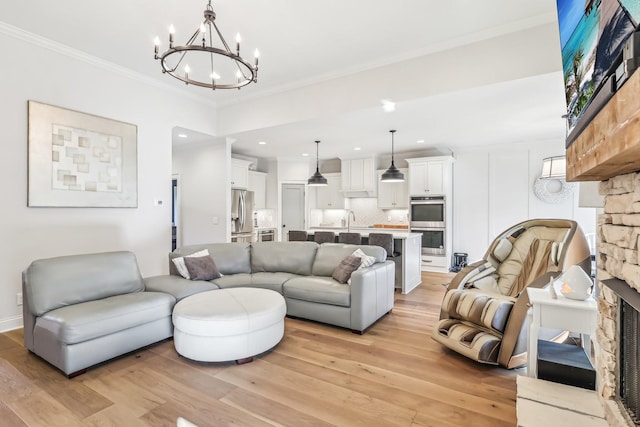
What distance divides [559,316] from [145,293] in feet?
11.2

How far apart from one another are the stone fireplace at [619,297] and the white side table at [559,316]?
0.18m

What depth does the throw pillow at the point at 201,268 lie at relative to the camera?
373 cm

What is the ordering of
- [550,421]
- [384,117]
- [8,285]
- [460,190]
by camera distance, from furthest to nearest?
1. [460,190]
2. [384,117]
3. [8,285]
4. [550,421]

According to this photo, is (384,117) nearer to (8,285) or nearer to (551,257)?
(551,257)

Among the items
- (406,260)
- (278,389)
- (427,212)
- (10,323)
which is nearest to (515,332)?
(278,389)

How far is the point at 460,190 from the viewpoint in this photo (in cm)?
709

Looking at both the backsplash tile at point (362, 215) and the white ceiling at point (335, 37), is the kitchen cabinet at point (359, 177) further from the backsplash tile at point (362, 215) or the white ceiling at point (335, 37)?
the white ceiling at point (335, 37)

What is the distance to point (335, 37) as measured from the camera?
3.48 metres

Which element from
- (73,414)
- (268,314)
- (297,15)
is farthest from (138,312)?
(297,15)

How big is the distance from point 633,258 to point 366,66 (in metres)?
3.57

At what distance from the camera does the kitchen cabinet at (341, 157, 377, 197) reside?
765cm

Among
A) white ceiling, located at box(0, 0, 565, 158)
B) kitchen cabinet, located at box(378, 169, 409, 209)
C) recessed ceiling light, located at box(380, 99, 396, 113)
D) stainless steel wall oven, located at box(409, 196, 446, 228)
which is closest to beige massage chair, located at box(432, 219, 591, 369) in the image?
white ceiling, located at box(0, 0, 565, 158)

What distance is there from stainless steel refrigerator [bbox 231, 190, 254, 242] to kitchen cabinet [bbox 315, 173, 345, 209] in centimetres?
213

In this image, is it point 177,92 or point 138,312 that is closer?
point 138,312
